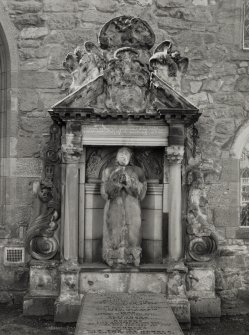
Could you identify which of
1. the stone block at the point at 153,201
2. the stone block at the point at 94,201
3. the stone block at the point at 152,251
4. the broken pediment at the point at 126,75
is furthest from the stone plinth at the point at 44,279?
the broken pediment at the point at 126,75

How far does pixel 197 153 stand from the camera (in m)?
7.09

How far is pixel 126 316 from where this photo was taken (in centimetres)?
467

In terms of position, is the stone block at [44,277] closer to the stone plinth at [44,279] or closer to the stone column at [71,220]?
the stone plinth at [44,279]

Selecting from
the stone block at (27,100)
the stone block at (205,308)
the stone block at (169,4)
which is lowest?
the stone block at (205,308)

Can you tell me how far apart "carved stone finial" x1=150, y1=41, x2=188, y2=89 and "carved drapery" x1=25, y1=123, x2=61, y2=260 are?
1.65 meters

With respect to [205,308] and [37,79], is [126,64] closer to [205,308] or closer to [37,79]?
[37,79]

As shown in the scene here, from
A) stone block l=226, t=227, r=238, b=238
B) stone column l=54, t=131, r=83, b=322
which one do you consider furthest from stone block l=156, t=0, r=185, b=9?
stone block l=226, t=227, r=238, b=238

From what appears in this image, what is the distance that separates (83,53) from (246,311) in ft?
14.5

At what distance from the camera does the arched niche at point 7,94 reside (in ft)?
25.0

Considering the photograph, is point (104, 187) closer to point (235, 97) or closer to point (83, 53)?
point (83, 53)

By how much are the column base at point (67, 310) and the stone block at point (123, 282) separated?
0.67 feet

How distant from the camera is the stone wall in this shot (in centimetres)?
765

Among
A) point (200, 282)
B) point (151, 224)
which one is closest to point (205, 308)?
point (200, 282)

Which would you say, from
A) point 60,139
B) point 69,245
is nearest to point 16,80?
point 60,139
